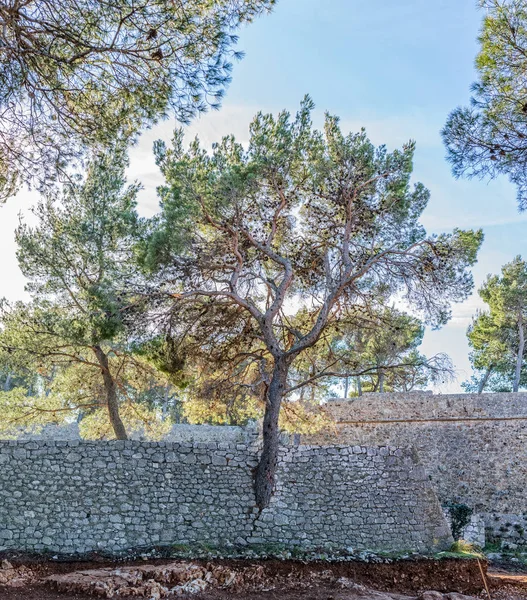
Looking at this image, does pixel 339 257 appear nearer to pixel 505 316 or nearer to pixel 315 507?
pixel 315 507

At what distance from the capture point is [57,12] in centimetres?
628

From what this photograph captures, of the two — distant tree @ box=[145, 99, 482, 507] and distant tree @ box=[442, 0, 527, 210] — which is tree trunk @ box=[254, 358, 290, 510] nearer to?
distant tree @ box=[145, 99, 482, 507]

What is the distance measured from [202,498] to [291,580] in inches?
78.5

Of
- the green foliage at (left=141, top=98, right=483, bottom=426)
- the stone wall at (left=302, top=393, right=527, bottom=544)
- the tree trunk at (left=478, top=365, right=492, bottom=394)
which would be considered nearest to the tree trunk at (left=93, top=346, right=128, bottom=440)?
the green foliage at (left=141, top=98, right=483, bottom=426)

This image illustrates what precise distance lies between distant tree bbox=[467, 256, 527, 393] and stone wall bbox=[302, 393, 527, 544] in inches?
237

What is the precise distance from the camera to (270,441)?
9289mm

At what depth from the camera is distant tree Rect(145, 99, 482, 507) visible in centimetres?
981

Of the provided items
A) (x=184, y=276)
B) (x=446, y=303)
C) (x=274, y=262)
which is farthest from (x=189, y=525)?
(x=446, y=303)

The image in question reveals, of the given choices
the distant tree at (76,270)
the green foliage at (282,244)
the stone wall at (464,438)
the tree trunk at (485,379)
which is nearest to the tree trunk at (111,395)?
the distant tree at (76,270)

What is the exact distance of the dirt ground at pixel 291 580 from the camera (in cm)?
Answer: 677

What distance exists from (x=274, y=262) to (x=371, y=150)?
3.05m

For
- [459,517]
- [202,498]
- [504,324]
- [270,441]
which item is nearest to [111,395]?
[202,498]

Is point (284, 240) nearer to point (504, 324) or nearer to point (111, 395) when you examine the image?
point (111, 395)

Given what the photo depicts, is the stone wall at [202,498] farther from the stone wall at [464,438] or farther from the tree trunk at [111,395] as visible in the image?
the stone wall at [464,438]
